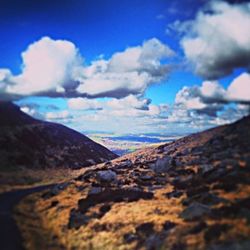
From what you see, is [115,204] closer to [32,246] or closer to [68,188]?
[32,246]

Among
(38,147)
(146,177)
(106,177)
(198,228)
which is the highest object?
(38,147)

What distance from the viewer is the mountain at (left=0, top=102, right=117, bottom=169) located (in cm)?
9550

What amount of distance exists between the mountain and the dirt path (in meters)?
33.1

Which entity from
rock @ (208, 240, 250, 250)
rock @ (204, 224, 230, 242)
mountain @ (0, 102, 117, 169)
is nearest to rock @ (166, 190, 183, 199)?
rock @ (204, 224, 230, 242)

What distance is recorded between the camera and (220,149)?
213 ft

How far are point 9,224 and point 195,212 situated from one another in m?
21.6

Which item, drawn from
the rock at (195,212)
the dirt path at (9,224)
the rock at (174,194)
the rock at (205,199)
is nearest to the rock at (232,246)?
the rock at (195,212)

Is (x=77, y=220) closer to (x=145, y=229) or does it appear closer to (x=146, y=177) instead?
(x=145, y=229)

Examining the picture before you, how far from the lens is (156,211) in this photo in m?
37.9

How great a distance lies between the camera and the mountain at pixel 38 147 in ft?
313

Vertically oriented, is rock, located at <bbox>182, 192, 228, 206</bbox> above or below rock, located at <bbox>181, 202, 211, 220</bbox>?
above

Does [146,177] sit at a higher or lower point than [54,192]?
higher

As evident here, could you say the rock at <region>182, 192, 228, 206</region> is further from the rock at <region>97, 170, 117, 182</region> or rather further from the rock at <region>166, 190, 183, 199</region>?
the rock at <region>97, 170, 117, 182</region>

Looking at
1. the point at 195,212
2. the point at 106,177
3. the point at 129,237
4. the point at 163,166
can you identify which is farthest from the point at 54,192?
the point at 195,212
